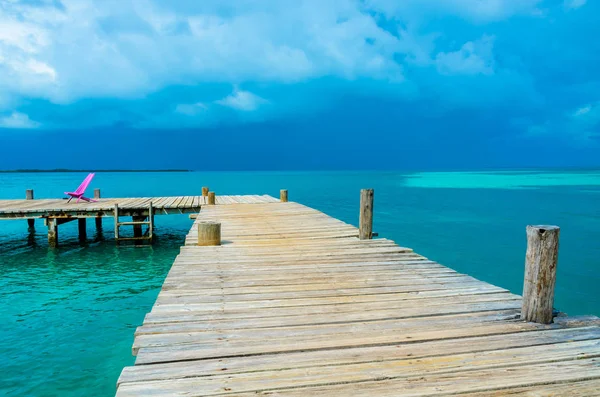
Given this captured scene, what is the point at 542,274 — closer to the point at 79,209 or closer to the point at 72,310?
the point at 72,310

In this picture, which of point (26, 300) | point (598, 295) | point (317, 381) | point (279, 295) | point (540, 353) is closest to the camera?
point (317, 381)

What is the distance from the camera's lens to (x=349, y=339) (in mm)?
3600

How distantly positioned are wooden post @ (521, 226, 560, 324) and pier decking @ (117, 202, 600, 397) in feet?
0.47

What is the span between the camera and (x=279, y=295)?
4887 millimetres

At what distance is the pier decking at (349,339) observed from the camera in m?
2.88

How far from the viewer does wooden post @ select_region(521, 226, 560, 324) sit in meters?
3.97

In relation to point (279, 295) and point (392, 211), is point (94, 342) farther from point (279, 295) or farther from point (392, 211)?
point (392, 211)

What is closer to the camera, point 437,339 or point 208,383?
point 208,383

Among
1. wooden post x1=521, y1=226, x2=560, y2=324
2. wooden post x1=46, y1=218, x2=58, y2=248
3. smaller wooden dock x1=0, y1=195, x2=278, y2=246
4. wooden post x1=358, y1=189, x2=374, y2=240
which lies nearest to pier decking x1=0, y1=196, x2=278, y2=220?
smaller wooden dock x1=0, y1=195, x2=278, y2=246

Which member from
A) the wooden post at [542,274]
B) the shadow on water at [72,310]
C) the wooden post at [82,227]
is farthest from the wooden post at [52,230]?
the wooden post at [542,274]

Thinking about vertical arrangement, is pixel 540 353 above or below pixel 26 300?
above

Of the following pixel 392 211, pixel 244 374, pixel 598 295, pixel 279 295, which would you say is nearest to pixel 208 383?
pixel 244 374

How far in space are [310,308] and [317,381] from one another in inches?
60.5

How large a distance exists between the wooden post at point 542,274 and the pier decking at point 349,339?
0.14 metres
